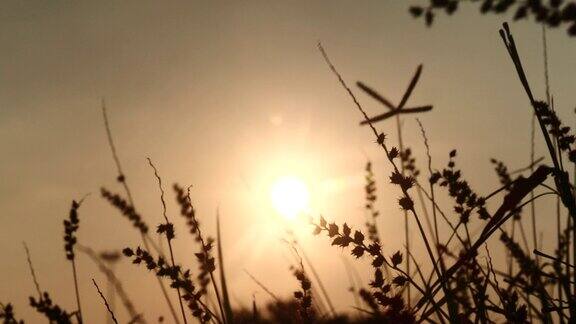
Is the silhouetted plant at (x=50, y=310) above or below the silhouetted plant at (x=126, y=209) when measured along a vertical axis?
below

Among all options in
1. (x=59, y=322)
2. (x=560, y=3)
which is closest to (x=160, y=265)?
(x=59, y=322)

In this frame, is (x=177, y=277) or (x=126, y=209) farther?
(x=126, y=209)

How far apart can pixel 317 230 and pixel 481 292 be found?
667 millimetres

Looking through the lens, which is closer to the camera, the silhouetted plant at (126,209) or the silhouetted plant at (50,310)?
the silhouetted plant at (50,310)

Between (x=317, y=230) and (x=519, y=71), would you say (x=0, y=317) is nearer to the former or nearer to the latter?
(x=317, y=230)

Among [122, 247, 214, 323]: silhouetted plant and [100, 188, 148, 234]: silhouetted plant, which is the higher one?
[100, 188, 148, 234]: silhouetted plant

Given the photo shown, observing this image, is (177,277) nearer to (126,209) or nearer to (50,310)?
(50,310)

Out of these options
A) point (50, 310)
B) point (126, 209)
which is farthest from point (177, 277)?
point (126, 209)

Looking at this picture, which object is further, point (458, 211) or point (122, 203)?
point (122, 203)

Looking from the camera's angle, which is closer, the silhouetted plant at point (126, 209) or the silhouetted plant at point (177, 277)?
the silhouetted plant at point (177, 277)

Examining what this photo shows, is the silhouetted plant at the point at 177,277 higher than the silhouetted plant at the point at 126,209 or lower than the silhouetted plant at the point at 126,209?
lower

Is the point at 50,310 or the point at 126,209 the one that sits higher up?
the point at 126,209

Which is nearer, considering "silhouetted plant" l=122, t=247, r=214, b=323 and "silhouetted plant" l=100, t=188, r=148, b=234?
"silhouetted plant" l=122, t=247, r=214, b=323

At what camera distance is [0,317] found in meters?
2.53
